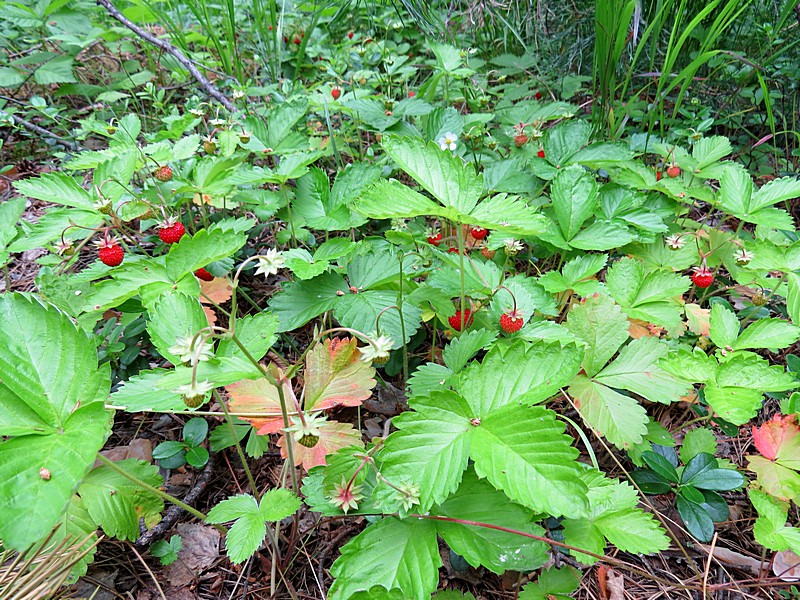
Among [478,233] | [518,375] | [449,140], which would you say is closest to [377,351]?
[518,375]

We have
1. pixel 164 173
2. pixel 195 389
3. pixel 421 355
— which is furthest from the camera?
pixel 164 173

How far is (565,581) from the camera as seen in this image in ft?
4.21

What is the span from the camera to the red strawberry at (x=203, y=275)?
6.08 ft

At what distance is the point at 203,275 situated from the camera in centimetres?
189

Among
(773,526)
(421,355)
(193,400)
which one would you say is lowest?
(773,526)

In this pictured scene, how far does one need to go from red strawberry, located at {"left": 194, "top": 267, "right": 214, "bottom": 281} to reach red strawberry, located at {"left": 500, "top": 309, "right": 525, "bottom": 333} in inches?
43.5

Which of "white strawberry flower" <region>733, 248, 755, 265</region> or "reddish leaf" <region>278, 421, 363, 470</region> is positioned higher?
"white strawberry flower" <region>733, 248, 755, 265</region>

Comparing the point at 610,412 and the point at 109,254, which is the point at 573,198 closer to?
the point at 610,412

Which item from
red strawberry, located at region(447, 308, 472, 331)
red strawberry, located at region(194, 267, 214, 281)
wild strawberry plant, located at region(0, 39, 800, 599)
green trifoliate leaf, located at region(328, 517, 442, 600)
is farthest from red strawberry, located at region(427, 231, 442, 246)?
green trifoliate leaf, located at region(328, 517, 442, 600)

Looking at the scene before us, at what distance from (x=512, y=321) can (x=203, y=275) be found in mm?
1151

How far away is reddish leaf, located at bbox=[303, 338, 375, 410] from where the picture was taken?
57.1 inches

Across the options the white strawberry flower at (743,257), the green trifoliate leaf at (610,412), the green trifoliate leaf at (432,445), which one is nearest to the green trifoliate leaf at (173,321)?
the green trifoliate leaf at (432,445)

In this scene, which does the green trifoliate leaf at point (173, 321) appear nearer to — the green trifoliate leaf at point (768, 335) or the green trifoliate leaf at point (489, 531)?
the green trifoliate leaf at point (489, 531)

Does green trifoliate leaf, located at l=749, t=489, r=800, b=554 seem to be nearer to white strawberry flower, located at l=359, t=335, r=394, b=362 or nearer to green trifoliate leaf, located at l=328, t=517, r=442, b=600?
green trifoliate leaf, located at l=328, t=517, r=442, b=600
